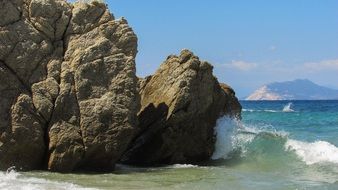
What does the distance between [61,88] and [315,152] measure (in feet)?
41.6

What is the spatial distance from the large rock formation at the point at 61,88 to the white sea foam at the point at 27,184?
1301mm

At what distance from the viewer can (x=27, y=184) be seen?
48.0ft

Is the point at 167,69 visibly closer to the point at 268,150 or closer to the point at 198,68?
the point at 198,68

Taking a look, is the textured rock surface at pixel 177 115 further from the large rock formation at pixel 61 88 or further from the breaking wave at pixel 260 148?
the large rock formation at pixel 61 88

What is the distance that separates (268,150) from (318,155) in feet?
7.61

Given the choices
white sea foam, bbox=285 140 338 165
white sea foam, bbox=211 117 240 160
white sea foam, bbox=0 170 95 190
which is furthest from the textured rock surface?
white sea foam, bbox=0 170 95 190

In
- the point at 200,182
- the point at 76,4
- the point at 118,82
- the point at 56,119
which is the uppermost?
the point at 76,4

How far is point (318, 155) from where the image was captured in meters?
24.7

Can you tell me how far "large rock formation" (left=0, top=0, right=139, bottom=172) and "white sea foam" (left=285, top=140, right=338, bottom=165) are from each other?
9364 mm

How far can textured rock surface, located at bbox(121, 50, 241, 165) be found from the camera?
21188 millimetres

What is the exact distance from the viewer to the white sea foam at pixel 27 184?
14211 mm

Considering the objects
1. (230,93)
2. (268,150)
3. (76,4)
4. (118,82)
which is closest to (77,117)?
(118,82)

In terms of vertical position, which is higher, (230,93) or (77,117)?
(230,93)

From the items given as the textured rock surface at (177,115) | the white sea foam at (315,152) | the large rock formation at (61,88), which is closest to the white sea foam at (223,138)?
the textured rock surface at (177,115)
